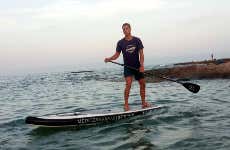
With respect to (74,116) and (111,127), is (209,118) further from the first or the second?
(74,116)

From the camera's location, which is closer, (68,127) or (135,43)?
(68,127)

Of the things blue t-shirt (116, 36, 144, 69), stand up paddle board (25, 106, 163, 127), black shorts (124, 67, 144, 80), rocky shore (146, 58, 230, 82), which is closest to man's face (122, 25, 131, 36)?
blue t-shirt (116, 36, 144, 69)

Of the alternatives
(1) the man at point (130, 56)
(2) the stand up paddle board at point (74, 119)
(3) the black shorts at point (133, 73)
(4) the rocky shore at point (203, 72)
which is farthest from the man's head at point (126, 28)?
(4) the rocky shore at point (203, 72)

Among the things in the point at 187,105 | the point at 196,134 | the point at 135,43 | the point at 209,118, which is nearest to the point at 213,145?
the point at 196,134

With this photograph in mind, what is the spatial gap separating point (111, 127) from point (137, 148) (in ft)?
7.98

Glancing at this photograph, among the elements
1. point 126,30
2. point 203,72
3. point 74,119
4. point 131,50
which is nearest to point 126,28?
point 126,30

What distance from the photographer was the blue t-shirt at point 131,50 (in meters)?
11.9

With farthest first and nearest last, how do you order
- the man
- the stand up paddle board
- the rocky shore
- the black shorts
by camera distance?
the rocky shore
the black shorts
the man
the stand up paddle board

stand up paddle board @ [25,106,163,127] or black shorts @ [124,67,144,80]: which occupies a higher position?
black shorts @ [124,67,144,80]

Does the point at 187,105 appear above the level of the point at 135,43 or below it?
below

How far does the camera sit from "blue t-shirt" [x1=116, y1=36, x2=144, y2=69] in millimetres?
11898

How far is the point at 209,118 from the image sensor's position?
10656mm

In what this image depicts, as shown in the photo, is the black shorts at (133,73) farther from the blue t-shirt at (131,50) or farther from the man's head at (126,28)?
the man's head at (126,28)

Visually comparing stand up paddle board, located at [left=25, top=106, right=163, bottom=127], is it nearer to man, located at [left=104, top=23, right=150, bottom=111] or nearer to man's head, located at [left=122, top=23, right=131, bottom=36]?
man, located at [left=104, top=23, right=150, bottom=111]
